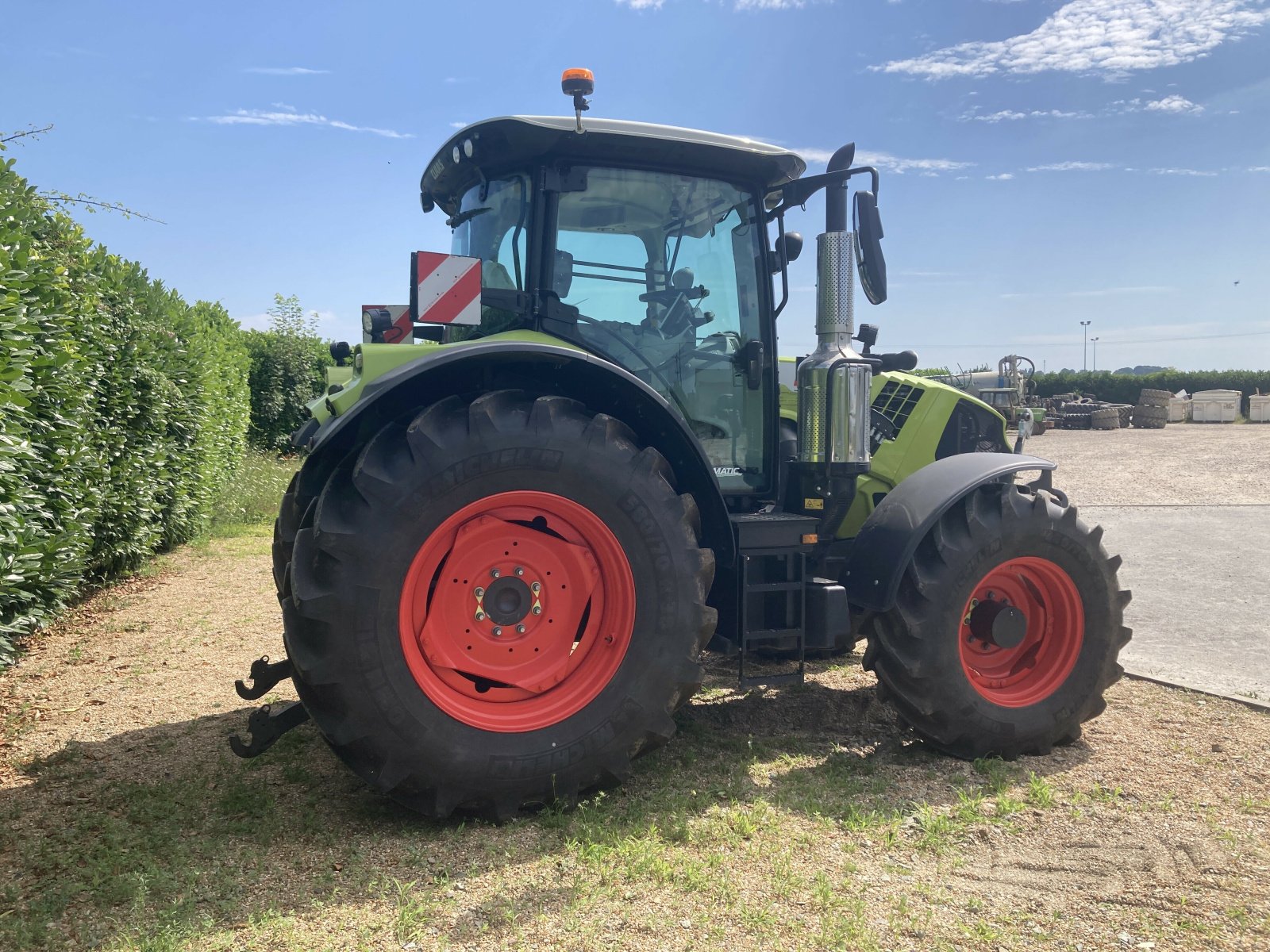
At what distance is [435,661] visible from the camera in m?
3.19

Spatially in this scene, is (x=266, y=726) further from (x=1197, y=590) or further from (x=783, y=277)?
(x=1197, y=590)

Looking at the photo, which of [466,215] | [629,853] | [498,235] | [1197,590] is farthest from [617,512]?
[1197,590]

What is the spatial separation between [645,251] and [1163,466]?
16.6 metres

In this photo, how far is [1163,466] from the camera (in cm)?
1723

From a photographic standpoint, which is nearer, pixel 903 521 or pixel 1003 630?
pixel 903 521

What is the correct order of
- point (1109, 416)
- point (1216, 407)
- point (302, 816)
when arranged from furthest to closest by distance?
point (1216, 407)
point (1109, 416)
point (302, 816)

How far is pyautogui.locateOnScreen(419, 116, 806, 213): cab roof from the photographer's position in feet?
11.9

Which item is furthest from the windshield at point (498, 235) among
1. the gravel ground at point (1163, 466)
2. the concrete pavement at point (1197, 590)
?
the gravel ground at point (1163, 466)

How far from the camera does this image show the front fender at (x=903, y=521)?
373cm

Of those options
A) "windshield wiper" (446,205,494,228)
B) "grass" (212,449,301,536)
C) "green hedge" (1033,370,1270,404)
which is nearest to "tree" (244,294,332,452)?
"grass" (212,449,301,536)

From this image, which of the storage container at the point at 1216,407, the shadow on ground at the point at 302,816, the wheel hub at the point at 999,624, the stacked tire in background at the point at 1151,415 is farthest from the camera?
the storage container at the point at 1216,407

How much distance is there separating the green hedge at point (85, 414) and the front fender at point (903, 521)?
3845 millimetres

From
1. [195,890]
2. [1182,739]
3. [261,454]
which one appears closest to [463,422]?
[195,890]

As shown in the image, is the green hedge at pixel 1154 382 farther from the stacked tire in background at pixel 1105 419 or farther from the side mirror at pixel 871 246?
the side mirror at pixel 871 246
